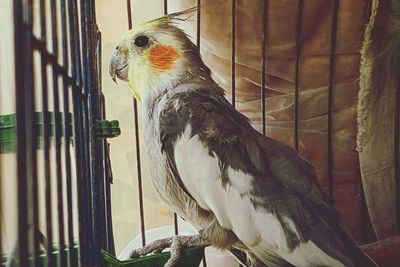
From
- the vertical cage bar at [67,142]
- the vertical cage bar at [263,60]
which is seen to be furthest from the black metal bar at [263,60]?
the vertical cage bar at [67,142]

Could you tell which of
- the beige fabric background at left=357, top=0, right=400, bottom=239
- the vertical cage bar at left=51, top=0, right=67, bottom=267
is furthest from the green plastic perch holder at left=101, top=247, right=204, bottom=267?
Answer: the beige fabric background at left=357, top=0, right=400, bottom=239

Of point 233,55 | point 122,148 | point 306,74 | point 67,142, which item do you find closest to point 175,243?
point 67,142

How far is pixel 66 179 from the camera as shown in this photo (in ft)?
1.40

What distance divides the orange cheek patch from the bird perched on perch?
0.05m

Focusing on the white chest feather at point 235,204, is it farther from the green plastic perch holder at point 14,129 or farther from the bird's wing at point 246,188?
the green plastic perch holder at point 14,129

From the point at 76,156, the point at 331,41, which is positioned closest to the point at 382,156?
the point at 331,41

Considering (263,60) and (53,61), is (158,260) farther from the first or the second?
(263,60)

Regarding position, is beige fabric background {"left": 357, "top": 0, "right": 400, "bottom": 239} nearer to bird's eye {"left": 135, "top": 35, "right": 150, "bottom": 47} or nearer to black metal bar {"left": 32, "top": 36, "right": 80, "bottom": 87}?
bird's eye {"left": 135, "top": 35, "right": 150, "bottom": 47}

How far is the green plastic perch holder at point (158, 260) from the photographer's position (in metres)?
0.53

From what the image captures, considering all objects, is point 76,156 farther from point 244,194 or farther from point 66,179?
point 244,194

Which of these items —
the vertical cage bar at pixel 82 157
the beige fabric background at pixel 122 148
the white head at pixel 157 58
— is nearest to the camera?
the vertical cage bar at pixel 82 157

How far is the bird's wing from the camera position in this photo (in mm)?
703

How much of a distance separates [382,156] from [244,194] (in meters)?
0.43

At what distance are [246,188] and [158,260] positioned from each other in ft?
0.65
